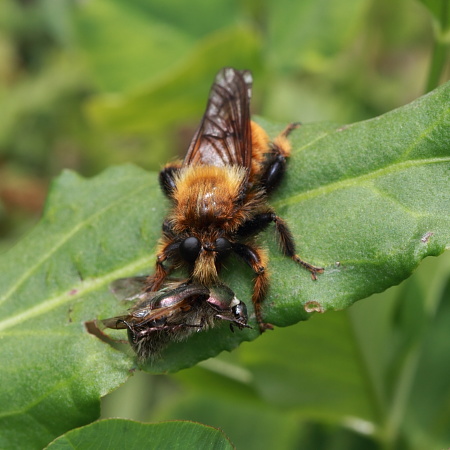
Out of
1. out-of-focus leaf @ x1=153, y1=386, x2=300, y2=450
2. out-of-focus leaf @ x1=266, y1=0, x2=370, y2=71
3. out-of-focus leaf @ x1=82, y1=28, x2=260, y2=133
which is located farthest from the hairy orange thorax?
out-of-focus leaf @ x1=266, y1=0, x2=370, y2=71

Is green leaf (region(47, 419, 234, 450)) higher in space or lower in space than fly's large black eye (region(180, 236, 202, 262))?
lower

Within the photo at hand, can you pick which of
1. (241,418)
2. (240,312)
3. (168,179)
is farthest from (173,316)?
(241,418)

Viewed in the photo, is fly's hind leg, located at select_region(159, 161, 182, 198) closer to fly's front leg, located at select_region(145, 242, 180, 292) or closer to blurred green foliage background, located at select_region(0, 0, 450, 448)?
fly's front leg, located at select_region(145, 242, 180, 292)

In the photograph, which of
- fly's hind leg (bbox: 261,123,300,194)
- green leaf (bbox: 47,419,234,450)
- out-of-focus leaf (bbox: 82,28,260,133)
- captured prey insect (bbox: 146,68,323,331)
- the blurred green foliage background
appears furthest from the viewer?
out-of-focus leaf (bbox: 82,28,260,133)

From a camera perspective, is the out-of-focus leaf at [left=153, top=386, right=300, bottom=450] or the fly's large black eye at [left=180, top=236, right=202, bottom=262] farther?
the out-of-focus leaf at [left=153, top=386, right=300, bottom=450]

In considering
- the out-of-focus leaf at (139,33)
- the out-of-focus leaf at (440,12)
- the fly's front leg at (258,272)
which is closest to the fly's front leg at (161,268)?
the fly's front leg at (258,272)

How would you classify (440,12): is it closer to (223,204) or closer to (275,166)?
(275,166)

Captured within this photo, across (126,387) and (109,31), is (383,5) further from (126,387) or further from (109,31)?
(126,387)
